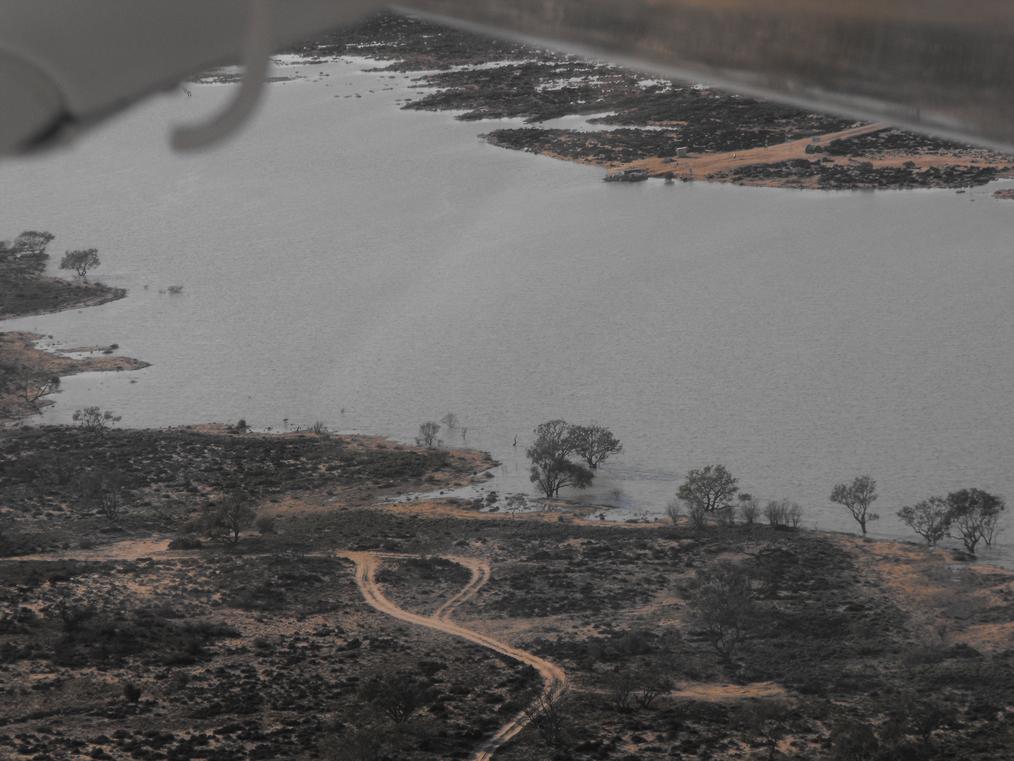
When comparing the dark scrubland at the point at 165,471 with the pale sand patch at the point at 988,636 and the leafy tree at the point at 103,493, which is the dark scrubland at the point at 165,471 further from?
the pale sand patch at the point at 988,636

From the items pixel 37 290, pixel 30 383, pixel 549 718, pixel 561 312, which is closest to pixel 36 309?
pixel 37 290

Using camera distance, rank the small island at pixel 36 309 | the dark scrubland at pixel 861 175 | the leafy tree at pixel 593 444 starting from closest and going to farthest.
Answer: the leafy tree at pixel 593 444 < the small island at pixel 36 309 < the dark scrubland at pixel 861 175

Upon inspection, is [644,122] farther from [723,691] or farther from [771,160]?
[723,691]

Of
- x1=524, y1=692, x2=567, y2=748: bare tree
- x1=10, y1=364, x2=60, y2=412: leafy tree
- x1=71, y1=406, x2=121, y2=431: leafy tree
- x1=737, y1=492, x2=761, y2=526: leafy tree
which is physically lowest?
x1=71, y1=406, x2=121, y2=431: leafy tree

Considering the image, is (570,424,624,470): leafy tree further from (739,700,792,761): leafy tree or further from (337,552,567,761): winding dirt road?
(739,700,792,761): leafy tree

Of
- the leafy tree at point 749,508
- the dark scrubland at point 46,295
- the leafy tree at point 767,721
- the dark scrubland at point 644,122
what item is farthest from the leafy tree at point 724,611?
the dark scrubland at point 46,295

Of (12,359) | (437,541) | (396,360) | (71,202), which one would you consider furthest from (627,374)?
(71,202)

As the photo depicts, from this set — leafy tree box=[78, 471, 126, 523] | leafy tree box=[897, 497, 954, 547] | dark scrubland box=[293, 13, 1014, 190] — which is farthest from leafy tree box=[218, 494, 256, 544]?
dark scrubland box=[293, 13, 1014, 190]

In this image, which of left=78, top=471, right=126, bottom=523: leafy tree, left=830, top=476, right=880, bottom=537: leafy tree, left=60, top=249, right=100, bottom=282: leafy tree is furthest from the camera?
left=60, top=249, right=100, bottom=282: leafy tree
